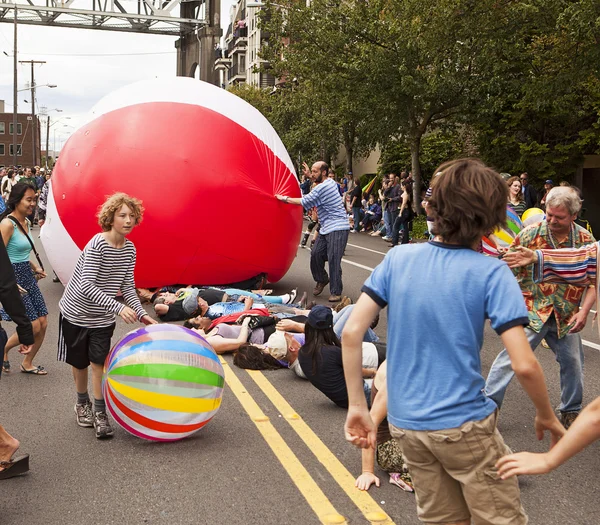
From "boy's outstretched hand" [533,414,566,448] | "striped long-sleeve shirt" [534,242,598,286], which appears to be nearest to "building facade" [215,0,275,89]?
"striped long-sleeve shirt" [534,242,598,286]

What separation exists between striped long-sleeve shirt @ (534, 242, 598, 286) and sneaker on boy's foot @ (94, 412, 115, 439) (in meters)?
3.12

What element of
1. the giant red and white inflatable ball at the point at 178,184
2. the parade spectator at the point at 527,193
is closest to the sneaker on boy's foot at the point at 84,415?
the giant red and white inflatable ball at the point at 178,184

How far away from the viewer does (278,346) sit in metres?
7.40

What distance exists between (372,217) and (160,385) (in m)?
21.1

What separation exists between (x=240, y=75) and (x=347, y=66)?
74880 millimetres

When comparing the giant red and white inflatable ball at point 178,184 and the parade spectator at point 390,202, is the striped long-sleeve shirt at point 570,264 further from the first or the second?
the parade spectator at point 390,202

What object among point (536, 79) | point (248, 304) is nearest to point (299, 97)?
point (536, 79)

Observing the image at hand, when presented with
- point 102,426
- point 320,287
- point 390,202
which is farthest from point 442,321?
point 390,202

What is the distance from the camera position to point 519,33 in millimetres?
22141

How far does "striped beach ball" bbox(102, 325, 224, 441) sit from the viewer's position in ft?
17.2

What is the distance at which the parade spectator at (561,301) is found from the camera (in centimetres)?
538

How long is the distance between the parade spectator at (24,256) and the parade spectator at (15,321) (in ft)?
8.65

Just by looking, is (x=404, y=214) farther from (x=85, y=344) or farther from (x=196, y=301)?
(x=85, y=344)

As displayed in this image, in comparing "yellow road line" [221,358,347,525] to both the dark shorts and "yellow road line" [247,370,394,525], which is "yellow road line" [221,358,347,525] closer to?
"yellow road line" [247,370,394,525]
